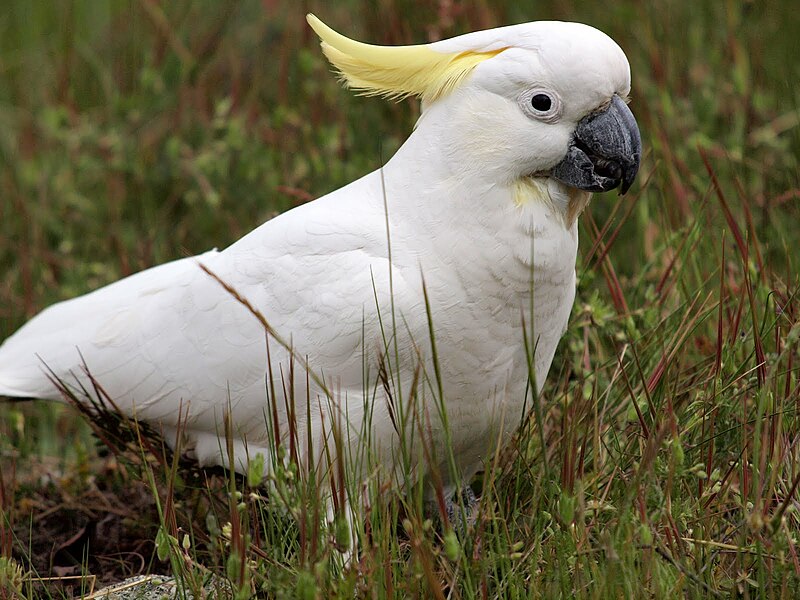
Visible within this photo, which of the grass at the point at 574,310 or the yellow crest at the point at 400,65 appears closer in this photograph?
the grass at the point at 574,310

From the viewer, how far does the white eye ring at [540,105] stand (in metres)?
2.26

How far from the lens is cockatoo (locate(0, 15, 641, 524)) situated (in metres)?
2.28

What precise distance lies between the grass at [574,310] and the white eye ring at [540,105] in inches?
17.9

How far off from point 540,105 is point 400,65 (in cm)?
34

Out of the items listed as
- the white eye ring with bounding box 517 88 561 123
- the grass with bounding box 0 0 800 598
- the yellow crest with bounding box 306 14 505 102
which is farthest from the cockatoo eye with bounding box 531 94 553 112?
the grass with bounding box 0 0 800 598

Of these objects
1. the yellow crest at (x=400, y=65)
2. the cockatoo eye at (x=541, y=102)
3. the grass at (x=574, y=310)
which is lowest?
the grass at (x=574, y=310)

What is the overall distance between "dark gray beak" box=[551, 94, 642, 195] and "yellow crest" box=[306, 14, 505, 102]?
0.87ft

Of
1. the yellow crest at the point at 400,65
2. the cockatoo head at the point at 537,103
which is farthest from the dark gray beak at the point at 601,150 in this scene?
the yellow crest at the point at 400,65

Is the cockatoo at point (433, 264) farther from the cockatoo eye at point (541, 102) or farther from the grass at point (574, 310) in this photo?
the grass at point (574, 310)

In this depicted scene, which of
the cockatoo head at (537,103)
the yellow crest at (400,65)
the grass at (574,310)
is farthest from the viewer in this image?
the yellow crest at (400,65)

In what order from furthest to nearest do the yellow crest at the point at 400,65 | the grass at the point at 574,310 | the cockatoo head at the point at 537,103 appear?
the yellow crest at the point at 400,65 < the cockatoo head at the point at 537,103 < the grass at the point at 574,310

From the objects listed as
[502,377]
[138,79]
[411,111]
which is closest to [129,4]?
[138,79]

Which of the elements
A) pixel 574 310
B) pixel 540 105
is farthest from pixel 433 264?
pixel 574 310

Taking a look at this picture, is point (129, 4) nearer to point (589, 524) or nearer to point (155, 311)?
point (155, 311)
